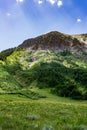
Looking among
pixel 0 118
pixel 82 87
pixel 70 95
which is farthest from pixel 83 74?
pixel 0 118

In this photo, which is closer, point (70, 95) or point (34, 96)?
point (34, 96)

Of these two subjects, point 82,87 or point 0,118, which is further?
point 82,87

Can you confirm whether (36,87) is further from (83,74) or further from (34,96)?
(34,96)

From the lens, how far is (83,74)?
19538 cm

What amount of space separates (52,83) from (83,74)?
1815 centimetres

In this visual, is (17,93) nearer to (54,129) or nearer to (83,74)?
(83,74)

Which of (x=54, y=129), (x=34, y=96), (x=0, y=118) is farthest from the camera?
(x=34, y=96)

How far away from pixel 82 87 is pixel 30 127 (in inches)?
6171

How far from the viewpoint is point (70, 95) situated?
16212cm

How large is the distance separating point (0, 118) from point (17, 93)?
431ft

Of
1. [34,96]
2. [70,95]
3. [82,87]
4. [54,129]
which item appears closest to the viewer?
[54,129]

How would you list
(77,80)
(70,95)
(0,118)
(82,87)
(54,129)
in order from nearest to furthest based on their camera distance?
(54,129), (0,118), (70,95), (82,87), (77,80)

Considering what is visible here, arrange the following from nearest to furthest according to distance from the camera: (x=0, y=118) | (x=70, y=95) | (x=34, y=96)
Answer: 1. (x=0, y=118)
2. (x=34, y=96)
3. (x=70, y=95)

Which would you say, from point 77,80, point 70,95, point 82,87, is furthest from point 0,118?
point 77,80
